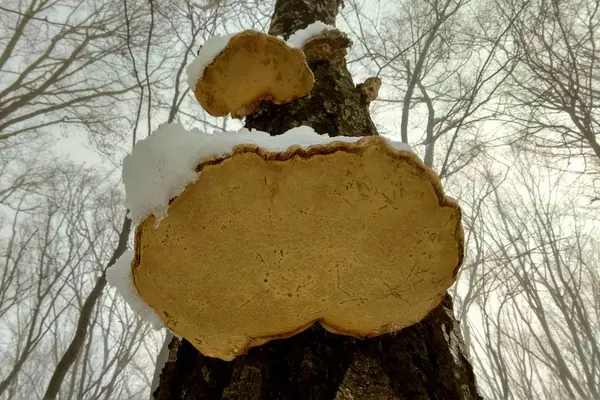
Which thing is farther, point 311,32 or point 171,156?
point 311,32

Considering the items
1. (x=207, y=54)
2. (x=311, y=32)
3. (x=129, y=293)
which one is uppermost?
(x=311, y=32)

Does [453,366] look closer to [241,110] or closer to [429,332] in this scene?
[429,332]

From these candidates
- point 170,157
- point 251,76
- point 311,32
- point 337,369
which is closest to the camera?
point 170,157

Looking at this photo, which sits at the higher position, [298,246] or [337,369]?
[298,246]

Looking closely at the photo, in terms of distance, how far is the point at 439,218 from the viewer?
0.97 metres

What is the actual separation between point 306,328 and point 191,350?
438 mm

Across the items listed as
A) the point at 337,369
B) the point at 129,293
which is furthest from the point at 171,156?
the point at 337,369

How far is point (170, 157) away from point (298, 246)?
348mm

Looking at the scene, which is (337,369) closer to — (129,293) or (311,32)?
(129,293)

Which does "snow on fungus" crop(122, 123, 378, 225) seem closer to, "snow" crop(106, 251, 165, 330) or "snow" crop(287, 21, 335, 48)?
"snow" crop(106, 251, 165, 330)

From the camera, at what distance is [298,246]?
3.17 ft

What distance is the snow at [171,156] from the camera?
87 cm

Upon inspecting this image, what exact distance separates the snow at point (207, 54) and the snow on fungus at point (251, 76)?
1 centimetres

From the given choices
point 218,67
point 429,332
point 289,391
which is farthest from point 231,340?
point 218,67
